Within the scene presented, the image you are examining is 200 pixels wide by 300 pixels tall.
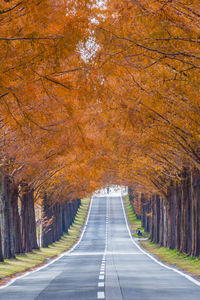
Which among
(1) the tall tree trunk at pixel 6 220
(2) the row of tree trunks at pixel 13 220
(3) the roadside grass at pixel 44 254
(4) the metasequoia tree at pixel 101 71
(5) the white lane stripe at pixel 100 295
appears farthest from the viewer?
(2) the row of tree trunks at pixel 13 220

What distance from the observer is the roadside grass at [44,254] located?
25175 millimetres

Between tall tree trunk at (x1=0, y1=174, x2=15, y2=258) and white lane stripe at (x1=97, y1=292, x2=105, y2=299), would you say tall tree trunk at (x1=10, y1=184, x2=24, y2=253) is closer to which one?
tall tree trunk at (x1=0, y1=174, x2=15, y2=258)

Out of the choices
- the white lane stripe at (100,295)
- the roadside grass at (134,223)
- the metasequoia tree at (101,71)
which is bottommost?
the roadside grass at (134,223)

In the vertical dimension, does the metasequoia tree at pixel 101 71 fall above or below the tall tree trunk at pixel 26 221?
above

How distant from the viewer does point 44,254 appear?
40.7 metres

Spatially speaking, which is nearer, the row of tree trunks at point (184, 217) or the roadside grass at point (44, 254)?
the roadside grass at point (44, 254)

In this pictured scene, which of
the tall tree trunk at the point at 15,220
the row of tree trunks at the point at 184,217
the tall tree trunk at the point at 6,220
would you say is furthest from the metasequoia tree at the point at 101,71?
the tall tree trunk at the point at 15,220

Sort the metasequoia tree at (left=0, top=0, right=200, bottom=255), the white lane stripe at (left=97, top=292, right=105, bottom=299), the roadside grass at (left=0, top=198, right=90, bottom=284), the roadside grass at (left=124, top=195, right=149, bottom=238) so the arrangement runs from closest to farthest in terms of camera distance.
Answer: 1. the metasequoia tree at (left=0, top=0, right=200, bottom=255)
2. the white lane stripe at (left=97, top=292, right=105, bottom=299)
3. the roadside grass at (left=0, top=198, right=90, bottom=284)
4. the roadside grass at (left=124, top=195, right=149, bottom=238)

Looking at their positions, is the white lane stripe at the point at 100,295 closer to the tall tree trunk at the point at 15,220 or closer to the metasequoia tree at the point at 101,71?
the metasequoia tree at the point at 101,71

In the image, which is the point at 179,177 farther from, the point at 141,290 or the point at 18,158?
the point at 141,290

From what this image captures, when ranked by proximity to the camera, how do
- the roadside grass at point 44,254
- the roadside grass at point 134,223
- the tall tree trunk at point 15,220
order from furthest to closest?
the roadside grass at point 134,223, the tall tree trunk at point 15,220, the roadside grass at point 44,254

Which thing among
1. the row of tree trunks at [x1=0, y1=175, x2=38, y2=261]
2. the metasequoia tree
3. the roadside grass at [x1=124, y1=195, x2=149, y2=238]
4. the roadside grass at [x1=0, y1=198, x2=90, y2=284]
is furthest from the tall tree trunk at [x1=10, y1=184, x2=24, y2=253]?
the roadside grass at [x1=124, y1=195, x2=149, y2=238]

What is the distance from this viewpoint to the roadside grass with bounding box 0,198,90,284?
2517cm

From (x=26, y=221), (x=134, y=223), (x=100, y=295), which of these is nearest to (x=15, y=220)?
(x=26, y=221)
